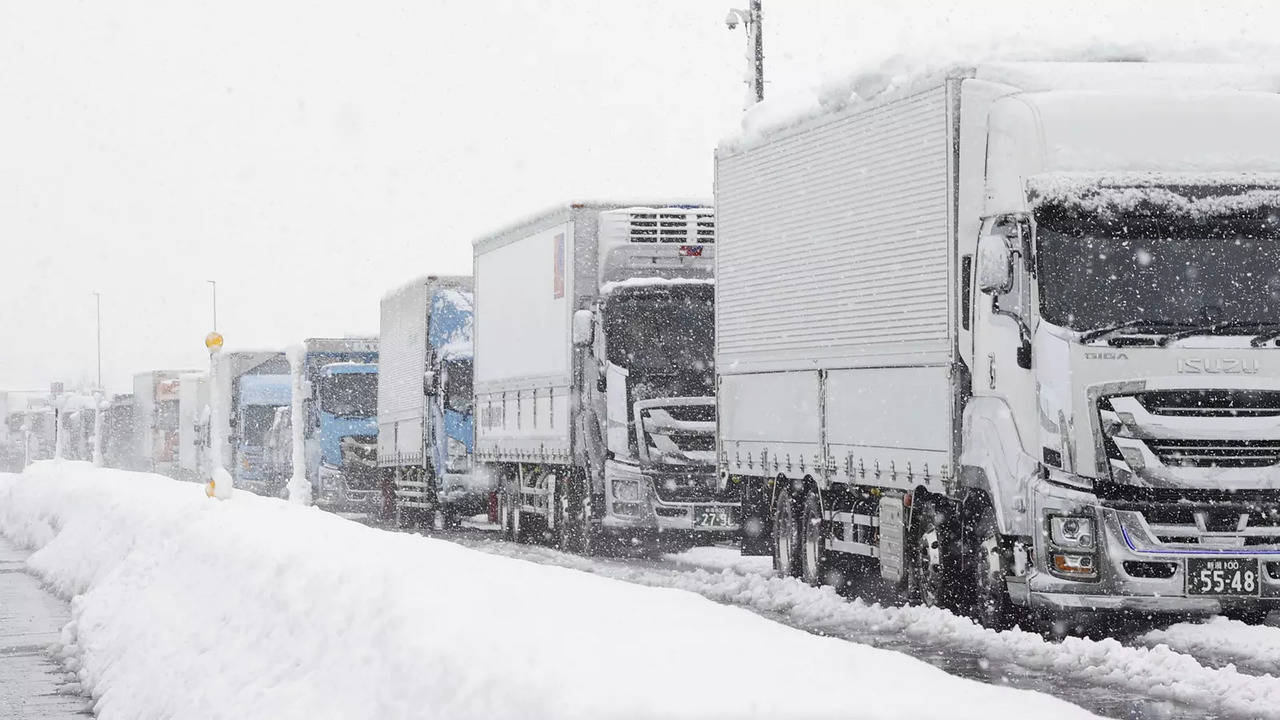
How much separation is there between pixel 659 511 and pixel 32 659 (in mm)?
7829

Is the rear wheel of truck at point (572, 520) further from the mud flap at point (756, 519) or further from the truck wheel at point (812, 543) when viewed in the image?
the truck wheel at point (812, 543)

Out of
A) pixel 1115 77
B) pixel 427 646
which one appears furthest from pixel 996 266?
pixel 427 646

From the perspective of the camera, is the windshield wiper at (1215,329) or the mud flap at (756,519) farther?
the mud flap at (756,519)

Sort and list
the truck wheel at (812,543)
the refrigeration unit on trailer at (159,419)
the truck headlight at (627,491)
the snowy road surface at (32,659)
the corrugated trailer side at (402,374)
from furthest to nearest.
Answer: the refrigeration unit on trailer at (159,419)
the corrugated trailer side at (402,374)
the truck headlight at (627,491)
the truck wheel at (812,543)
the snowy road surface at (32,659)

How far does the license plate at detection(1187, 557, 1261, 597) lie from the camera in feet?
41.4

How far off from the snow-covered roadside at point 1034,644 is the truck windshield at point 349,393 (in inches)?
841

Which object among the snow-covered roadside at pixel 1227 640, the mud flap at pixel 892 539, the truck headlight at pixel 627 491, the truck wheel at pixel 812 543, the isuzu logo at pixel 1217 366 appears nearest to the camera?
the isuzu logo at pixel 1217 366

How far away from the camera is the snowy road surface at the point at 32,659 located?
40.4ft

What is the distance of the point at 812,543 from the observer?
56.4 feet

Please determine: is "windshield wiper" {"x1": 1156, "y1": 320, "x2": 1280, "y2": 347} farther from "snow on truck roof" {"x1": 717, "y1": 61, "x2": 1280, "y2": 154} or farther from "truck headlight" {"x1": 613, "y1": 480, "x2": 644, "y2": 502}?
"truck headlight" {"x1": 613, "y1": 480, "x2": 644, "y2": 502}

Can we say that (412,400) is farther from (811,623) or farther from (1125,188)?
(1125,188)

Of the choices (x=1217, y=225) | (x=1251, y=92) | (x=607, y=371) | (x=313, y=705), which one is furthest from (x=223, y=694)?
(x=607, y=371)

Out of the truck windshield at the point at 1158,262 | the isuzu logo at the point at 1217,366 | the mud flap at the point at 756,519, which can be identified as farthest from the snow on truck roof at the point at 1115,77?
the mud flap at the point at 756,519

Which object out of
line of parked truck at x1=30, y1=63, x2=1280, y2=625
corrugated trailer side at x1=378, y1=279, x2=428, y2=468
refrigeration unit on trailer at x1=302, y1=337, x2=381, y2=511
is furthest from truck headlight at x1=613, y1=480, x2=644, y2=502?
refrigeration unit on trailer at x1=302, y1=337, x2=381, y2=511
